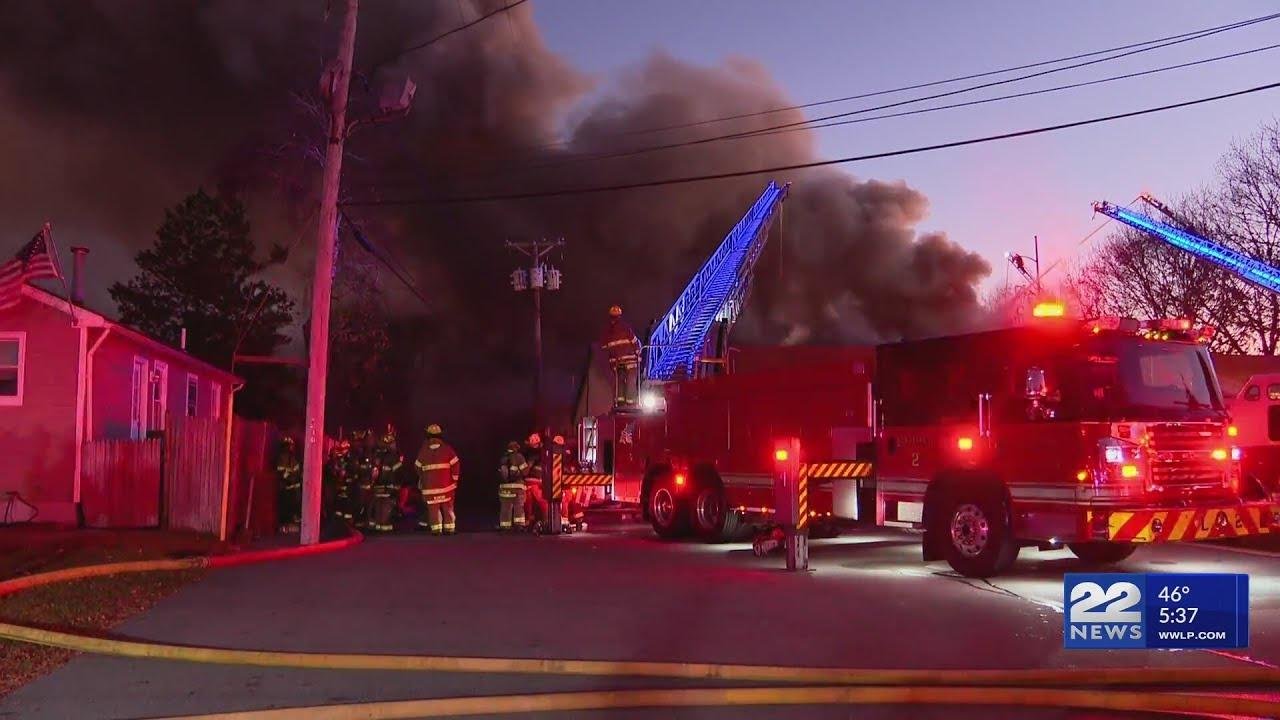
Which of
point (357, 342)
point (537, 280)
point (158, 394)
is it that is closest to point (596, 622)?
point (158, 394)

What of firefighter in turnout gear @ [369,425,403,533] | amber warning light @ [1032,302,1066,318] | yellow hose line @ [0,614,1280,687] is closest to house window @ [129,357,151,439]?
firefighter in turnout gear @ [369,425,403,533]

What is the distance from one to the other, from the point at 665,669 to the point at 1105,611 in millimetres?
2799

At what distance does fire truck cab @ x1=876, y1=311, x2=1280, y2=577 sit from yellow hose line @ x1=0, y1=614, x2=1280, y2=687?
365cm

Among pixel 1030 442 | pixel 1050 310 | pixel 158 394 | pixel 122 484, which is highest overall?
pixel 1050 310

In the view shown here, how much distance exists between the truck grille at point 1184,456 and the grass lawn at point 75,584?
28.4 ft

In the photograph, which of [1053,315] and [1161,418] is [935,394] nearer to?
[1053,315]

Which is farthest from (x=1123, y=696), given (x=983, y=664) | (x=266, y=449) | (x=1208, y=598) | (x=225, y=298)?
(x=225, y=298)

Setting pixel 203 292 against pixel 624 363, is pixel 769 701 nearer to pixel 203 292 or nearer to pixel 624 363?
pixel 624 363

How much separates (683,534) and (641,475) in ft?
5.17

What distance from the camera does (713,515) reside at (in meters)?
15.6

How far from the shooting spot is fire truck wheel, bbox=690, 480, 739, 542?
15.3 m

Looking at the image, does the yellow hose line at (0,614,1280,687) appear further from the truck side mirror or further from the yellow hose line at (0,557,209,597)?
the truck side mirror

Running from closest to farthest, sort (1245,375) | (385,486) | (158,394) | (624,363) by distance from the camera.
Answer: (385,486) < (624,363) < (158,394) < (1245,375)

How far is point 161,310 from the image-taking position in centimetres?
3934
